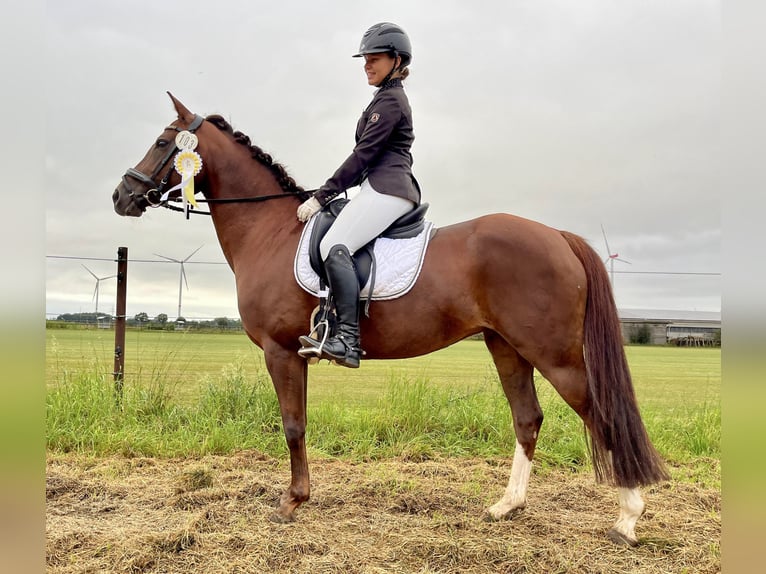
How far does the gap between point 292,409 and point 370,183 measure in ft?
5.84

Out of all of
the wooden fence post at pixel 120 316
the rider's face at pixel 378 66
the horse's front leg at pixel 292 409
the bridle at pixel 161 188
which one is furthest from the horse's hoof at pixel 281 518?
the wooden fence post at pixel 120 316

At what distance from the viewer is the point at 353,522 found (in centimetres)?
410

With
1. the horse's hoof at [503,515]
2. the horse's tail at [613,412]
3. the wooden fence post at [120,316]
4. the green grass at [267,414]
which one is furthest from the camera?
the wooden fence post at [120,316]

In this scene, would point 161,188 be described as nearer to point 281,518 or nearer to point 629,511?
point 281,518

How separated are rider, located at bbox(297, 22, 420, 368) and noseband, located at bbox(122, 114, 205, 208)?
1.13 meters

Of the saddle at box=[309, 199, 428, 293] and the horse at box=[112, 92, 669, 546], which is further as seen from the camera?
the saddle at box=[309, 199, 428, 293]

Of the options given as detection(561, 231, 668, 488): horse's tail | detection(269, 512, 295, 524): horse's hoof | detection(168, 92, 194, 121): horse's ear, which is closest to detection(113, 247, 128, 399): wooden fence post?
detection(168, 92, 194, 121): horse's ear

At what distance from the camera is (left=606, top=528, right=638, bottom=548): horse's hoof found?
3.77 metres

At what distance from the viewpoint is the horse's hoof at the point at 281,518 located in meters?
4.09

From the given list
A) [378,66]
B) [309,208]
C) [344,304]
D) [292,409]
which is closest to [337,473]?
[292,409]

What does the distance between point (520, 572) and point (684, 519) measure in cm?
175

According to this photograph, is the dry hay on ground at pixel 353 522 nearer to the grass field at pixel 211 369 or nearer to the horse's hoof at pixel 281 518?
the horse's hoof at pixel 281 518

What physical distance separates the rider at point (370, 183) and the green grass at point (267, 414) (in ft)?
8.85

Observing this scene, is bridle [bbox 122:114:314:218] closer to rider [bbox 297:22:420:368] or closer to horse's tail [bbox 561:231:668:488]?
rider [bbox 297:22:420:368]
